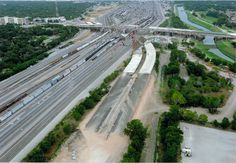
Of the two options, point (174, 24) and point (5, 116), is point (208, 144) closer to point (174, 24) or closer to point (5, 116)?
point (5, 116)

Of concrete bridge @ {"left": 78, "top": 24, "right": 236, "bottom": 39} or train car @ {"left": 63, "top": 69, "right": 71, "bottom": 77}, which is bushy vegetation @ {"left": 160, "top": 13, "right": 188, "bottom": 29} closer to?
concrete bridge @ {"left": 78, "top": 24, "right": 236, "bottom": 39}

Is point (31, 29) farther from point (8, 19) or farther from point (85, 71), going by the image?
point (85, 71)

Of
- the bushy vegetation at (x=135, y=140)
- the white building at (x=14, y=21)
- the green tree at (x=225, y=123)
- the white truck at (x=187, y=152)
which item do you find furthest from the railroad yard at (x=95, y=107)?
the white building at (x=14, y=21)

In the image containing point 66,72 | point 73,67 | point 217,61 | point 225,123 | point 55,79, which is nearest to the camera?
point 225,123

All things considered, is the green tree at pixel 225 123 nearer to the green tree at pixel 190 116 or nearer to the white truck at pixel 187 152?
the green tree at pixel 190 116

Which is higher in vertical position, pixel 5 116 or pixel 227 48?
pixel 227 48

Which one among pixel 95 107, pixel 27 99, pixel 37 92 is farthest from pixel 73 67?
pixel 95 107

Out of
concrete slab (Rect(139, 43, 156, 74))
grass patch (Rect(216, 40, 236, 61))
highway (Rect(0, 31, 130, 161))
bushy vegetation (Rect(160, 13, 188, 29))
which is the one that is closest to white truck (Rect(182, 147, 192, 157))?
highway (Rect(0, 31, 130, 161))
